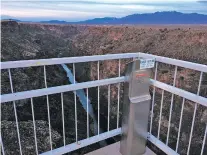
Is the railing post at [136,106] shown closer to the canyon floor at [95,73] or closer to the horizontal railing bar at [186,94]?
the horizontal railing bar at [186,94]

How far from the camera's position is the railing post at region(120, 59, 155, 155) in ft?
5.64

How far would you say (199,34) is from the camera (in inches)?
603

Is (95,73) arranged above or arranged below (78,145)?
below

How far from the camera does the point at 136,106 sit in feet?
5.86

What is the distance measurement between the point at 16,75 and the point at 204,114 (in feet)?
38.7

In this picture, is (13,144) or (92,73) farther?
(92,73)

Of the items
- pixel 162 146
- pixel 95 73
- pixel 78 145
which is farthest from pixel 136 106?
pixel 95 73

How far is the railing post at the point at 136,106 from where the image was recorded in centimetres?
172

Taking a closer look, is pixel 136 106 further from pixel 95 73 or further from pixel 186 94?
pixel 95 73

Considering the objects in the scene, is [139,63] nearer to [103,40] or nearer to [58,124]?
[58,124]

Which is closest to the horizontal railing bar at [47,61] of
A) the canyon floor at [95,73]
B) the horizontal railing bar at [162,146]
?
the horizontal railing bar at [162,146]

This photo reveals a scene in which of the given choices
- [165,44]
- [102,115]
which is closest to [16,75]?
[102,115]

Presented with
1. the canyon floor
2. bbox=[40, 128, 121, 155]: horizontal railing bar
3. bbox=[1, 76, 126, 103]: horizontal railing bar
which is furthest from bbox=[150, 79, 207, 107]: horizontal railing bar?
the canyon floor

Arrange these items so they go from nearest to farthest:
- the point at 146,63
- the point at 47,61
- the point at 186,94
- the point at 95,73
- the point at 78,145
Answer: the point at 47,61, the point at 186,94, the point at 146,63, the point at 78,145, the point at 95,73
